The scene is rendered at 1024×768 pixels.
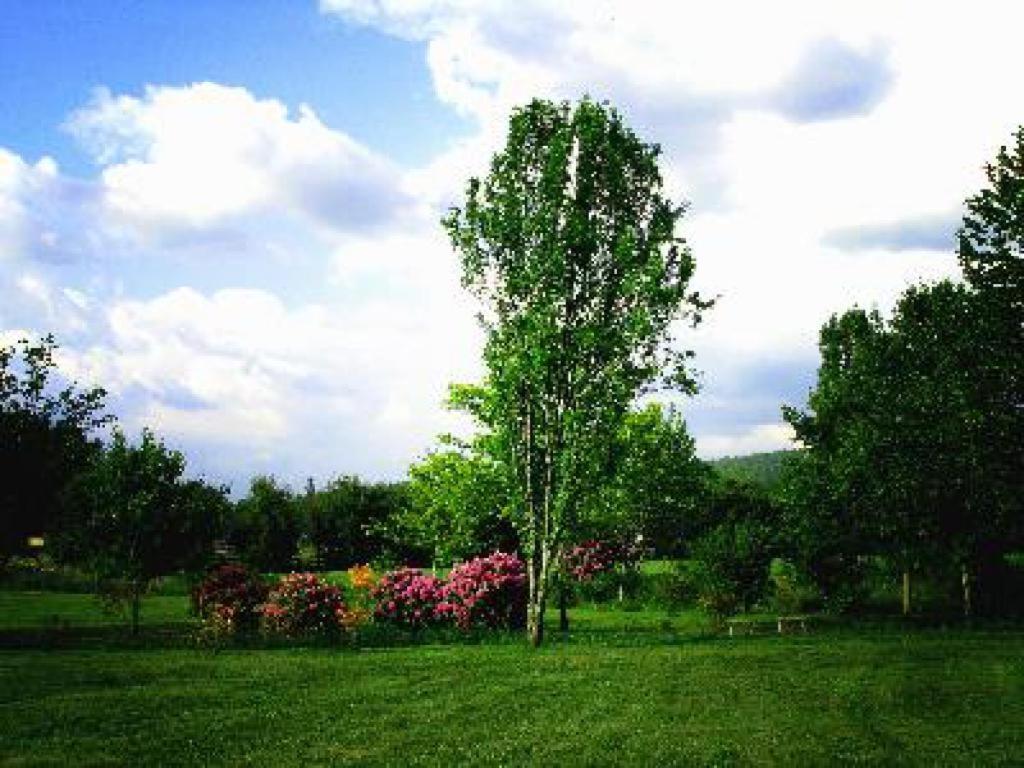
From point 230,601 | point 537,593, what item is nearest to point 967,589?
point 537,593

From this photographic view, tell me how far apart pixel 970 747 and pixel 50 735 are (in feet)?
47.2

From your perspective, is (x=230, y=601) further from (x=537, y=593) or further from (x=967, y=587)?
(x=967, y=587)

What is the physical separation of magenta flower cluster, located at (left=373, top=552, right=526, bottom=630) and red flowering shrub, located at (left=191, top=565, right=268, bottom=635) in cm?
622

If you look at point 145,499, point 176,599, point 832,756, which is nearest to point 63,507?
point 145,499

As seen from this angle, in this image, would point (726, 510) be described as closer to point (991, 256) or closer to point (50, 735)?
point (991, 256)

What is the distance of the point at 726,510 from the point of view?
81500mm

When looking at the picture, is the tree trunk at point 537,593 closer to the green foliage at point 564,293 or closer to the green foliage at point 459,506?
the green foliage at point 564,293

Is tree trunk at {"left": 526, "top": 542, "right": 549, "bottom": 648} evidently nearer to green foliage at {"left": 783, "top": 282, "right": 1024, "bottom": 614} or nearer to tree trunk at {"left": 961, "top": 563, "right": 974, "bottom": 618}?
green foliage at {"left": 783, "top": 282, "right": 1024, "bottom": 614}

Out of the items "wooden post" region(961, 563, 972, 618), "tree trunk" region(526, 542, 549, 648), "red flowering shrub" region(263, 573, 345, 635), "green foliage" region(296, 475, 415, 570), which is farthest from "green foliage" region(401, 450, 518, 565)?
"green foliage" region(296, 475, 415, 570)

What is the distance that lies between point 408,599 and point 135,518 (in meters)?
10.7

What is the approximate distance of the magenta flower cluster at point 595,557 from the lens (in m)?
42.7

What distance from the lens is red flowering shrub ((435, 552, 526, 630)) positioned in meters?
33.9

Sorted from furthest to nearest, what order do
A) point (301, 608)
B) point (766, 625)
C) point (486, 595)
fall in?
point (766, 625)
point (486, 595)
point (301, 608)

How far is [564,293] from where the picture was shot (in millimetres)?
28375
